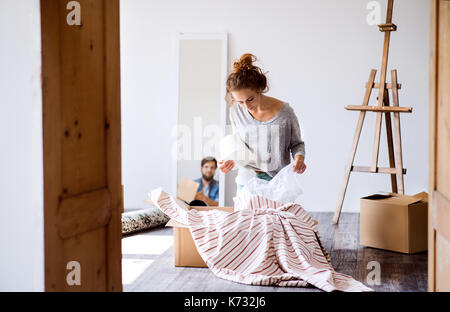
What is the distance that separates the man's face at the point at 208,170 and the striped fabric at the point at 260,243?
6.22ft

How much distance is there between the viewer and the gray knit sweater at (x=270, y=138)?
12.8 ft

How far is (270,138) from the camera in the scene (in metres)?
3.90

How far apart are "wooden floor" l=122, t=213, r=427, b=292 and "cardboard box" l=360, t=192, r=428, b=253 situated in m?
0.07

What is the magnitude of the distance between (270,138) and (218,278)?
104 cm

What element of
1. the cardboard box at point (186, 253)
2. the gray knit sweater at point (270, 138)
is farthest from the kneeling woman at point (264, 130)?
the cardboard box at point (186, 253)

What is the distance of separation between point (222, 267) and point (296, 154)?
94cm

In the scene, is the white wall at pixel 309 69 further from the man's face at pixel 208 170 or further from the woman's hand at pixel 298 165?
the woman's hand at pixel 298 165

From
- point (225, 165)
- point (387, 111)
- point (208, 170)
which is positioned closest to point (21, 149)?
point (225, 165)

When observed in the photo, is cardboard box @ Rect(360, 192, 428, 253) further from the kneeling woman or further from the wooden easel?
the kneeling woman

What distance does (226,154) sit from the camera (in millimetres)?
3811

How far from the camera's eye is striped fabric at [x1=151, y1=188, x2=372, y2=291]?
323 cm

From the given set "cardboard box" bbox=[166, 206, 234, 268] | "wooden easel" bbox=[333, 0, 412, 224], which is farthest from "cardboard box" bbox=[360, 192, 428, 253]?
"cardboard box" bbox=[166, 206, 234, 268]

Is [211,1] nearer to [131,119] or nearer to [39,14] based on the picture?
[131,119]
